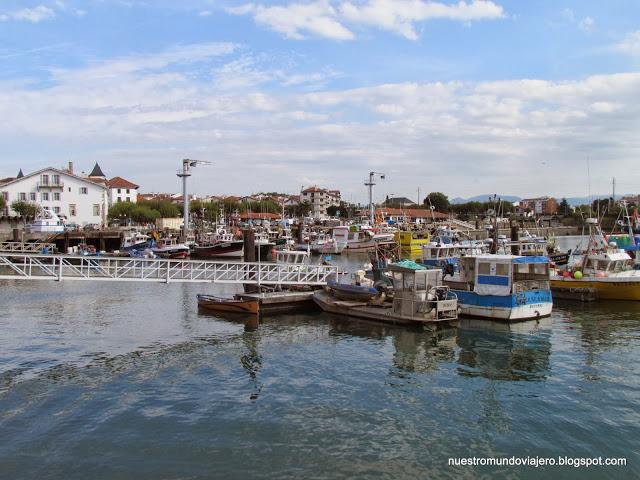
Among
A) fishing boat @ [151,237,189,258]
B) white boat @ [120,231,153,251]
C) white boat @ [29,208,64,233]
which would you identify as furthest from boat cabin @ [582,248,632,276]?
white boat @ [29,208,64,233]

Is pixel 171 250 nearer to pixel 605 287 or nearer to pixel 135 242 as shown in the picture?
pixel 135 242

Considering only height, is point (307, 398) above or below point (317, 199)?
below

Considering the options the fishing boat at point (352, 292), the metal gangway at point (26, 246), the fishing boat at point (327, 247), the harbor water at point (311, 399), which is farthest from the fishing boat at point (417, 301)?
the fishing boat at point (327, 247)

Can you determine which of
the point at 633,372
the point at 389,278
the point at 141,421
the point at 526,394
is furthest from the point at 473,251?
the point at 141,421

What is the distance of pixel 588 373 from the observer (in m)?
17.8

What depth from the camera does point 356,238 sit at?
80.9 metres

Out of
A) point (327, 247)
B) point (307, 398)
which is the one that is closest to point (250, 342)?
point (307, 398)

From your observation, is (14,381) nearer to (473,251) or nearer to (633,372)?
(633,372)

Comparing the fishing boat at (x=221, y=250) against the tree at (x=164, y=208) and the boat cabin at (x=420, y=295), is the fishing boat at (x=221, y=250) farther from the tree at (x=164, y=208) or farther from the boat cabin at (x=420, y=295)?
Result: the tree at (x=164, y=208)

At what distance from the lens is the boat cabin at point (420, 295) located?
2480 centimetres

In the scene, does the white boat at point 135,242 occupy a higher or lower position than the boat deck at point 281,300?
higher

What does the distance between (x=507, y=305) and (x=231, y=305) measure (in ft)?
46.4

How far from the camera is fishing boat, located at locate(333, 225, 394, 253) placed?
78.4m

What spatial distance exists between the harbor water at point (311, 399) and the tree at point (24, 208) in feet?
207
